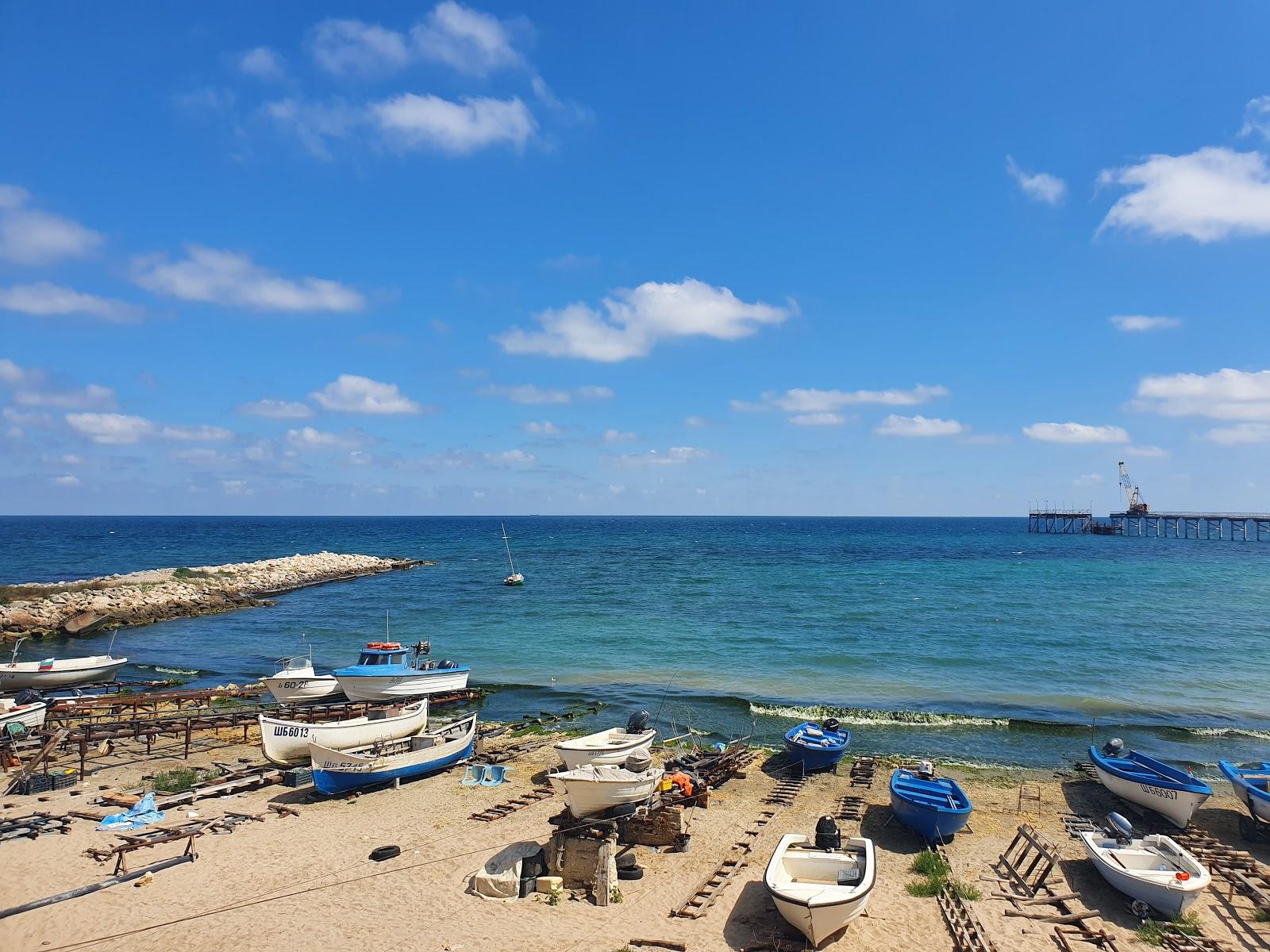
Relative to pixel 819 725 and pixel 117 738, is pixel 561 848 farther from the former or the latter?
pixel 117 738

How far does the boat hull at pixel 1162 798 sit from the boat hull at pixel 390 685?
2509 cm

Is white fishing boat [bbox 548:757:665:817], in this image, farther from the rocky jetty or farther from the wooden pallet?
the rocky jetty

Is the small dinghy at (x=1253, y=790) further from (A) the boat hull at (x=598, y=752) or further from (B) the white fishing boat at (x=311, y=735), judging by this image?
(B) the white fishing boat at (x=311, y=735)

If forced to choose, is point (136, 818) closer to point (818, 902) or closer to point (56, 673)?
point (818, 902)

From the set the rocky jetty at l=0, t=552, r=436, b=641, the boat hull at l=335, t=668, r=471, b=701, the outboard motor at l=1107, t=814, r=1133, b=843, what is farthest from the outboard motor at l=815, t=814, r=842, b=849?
the rocky jetty at l=0, t=552, r=436, b=641

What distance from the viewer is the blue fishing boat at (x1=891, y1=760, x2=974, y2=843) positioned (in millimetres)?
17406

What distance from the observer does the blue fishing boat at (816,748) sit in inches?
899

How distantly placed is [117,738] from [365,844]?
43.1 feet

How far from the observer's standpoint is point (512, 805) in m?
20.0

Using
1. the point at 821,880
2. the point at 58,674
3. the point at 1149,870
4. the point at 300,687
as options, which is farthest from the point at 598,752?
the point at 58,674

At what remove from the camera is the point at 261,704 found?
101 feet

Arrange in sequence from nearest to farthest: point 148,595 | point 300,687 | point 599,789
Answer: point 599,789
point 300,687
point 148,595

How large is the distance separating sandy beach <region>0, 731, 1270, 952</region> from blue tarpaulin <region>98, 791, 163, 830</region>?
36cm

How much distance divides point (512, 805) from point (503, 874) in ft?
15.2
